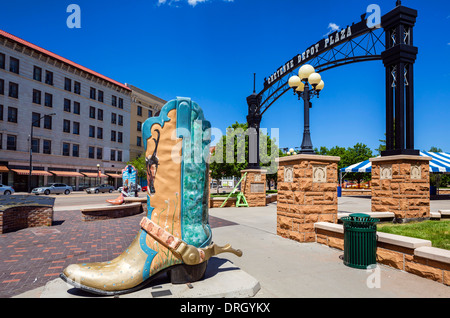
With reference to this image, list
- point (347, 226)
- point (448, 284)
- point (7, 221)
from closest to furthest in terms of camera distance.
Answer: point (448, 284)
point (347, 226)
point (7, 221)

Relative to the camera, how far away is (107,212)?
10.9m

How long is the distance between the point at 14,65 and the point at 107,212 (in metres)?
29.8

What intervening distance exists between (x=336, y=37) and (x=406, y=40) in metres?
3.72

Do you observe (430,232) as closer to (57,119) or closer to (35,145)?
(35,145)

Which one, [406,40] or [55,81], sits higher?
[55,81]

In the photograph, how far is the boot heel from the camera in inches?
136

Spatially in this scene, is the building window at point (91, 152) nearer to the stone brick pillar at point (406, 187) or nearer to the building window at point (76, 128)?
the building window at point (76, 128)

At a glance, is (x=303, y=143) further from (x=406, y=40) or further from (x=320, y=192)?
(x=406, y=40)

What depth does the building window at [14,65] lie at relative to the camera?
30.4m

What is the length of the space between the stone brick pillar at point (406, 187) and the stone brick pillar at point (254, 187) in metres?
8.36

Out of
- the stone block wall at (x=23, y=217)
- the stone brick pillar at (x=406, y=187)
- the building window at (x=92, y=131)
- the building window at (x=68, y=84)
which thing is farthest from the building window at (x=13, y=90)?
the stone brick pillar at (x=406, y=187)
